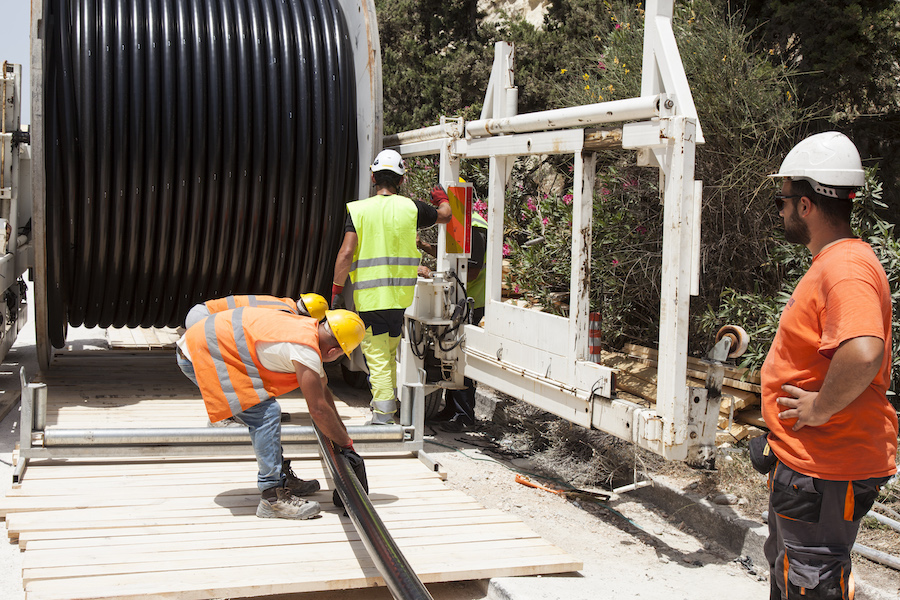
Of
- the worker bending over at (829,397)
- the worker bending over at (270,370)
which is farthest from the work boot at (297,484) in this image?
the worker bending over at (829,397)

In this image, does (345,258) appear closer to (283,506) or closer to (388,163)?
(388,163)

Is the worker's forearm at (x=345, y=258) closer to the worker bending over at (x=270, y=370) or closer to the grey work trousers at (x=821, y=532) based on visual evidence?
the worker bending over at (x=270, y=370)

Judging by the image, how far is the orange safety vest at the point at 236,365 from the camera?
13.1ft

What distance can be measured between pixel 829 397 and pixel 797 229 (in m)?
0.57

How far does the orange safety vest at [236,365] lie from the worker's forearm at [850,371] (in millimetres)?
2184

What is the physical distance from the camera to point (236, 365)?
4.02 meters

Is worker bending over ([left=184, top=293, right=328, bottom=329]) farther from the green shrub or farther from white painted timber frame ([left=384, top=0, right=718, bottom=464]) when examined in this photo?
the green shrub

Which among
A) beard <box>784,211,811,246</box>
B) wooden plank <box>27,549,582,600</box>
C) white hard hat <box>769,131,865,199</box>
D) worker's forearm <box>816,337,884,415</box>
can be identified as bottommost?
wooden plank <box>27,549,582,600</box>

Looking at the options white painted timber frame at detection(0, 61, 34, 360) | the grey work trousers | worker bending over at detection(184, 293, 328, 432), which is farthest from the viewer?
white painted timber frame at detection(0, 61, 34, 360)

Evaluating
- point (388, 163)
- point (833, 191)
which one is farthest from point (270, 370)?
point (833, 191)

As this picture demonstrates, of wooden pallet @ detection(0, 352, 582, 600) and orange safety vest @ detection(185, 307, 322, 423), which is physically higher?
orange safety vest @ detection(185, 307, 322, 423)

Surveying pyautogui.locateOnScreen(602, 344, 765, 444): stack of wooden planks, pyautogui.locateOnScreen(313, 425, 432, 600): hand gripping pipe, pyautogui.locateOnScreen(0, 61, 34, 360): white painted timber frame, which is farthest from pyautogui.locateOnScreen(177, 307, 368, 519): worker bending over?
pyautogui.locateOnScreen(0, 61, 34, 360): white painted timber frame

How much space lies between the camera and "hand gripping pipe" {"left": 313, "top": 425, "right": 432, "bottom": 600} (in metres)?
3.12

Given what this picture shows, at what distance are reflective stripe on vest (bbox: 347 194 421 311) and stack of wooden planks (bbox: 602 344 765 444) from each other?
1626 millimetres
